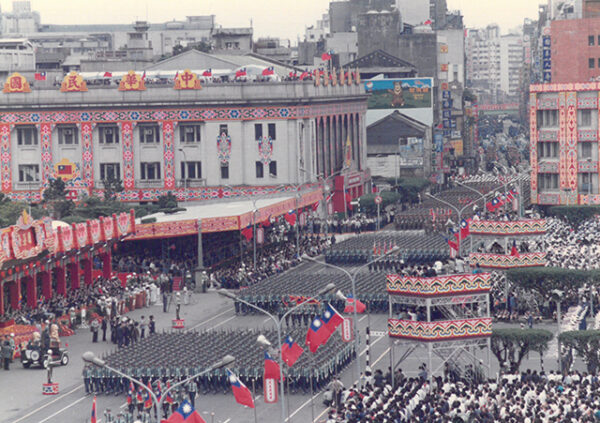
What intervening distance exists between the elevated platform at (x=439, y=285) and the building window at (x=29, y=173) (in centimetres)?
8244

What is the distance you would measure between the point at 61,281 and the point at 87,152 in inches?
2093

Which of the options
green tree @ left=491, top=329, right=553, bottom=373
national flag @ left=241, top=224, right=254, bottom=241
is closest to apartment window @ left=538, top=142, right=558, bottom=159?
national flag @ left=241, top=224, right=254, bottom=241

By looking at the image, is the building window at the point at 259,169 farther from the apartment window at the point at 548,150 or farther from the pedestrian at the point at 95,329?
the pedestrian at the point at 95,329

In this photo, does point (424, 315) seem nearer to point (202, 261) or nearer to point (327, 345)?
point (327, 345)

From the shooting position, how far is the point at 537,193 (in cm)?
13875

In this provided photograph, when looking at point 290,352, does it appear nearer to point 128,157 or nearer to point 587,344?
point 587,344

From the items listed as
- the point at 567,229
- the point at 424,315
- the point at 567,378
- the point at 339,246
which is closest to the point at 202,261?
the point at 339,246

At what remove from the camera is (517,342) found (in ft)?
223

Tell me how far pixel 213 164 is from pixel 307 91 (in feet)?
37.5

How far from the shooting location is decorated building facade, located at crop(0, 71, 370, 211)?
462 feet

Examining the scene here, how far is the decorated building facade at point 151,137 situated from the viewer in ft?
462

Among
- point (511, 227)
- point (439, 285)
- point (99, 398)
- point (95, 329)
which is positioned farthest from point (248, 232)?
point (439, 285)

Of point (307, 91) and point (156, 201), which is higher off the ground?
A: point (307, 91)

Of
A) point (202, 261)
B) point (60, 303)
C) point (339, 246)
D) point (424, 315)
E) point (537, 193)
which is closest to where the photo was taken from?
point (424, 315)
